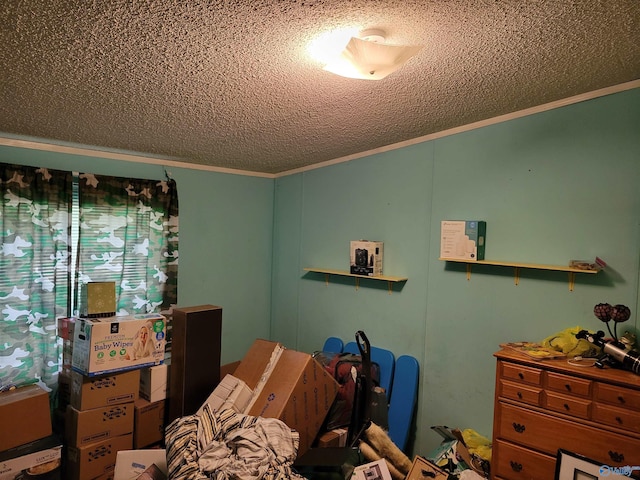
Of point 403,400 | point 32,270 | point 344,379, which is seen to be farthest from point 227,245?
point 403,400

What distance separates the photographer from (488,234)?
7.76ft

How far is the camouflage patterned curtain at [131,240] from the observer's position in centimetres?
311

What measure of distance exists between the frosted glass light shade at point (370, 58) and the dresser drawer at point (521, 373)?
1557 millimetres

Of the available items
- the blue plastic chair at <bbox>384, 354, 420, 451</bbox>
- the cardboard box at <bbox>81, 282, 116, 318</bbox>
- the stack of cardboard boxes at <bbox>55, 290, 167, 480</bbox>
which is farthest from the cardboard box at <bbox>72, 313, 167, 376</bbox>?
the blue plastic chair at <bbox>384, 354, 420, 451</bbox>

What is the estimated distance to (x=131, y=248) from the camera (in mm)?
3311

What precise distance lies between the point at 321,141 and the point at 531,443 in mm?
2351

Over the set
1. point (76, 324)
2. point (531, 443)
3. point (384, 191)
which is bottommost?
point (531, 443)

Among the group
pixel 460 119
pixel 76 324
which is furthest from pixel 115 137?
pixel 460 119

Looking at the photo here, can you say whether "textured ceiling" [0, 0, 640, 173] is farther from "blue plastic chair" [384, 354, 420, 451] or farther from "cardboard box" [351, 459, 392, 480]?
"cardboard box" [351, 459, 392, 480]

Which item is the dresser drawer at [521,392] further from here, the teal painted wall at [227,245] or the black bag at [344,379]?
the teal painted wall at [227,245]

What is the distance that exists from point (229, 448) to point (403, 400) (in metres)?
1.38

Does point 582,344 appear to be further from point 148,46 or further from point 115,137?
point 115,137

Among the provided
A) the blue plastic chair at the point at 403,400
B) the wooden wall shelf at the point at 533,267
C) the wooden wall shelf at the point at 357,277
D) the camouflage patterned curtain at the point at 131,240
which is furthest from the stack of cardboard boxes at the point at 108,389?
the wooden wall shelf at the point at 533,267

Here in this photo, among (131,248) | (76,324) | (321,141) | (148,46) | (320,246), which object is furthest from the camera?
(320,246)
